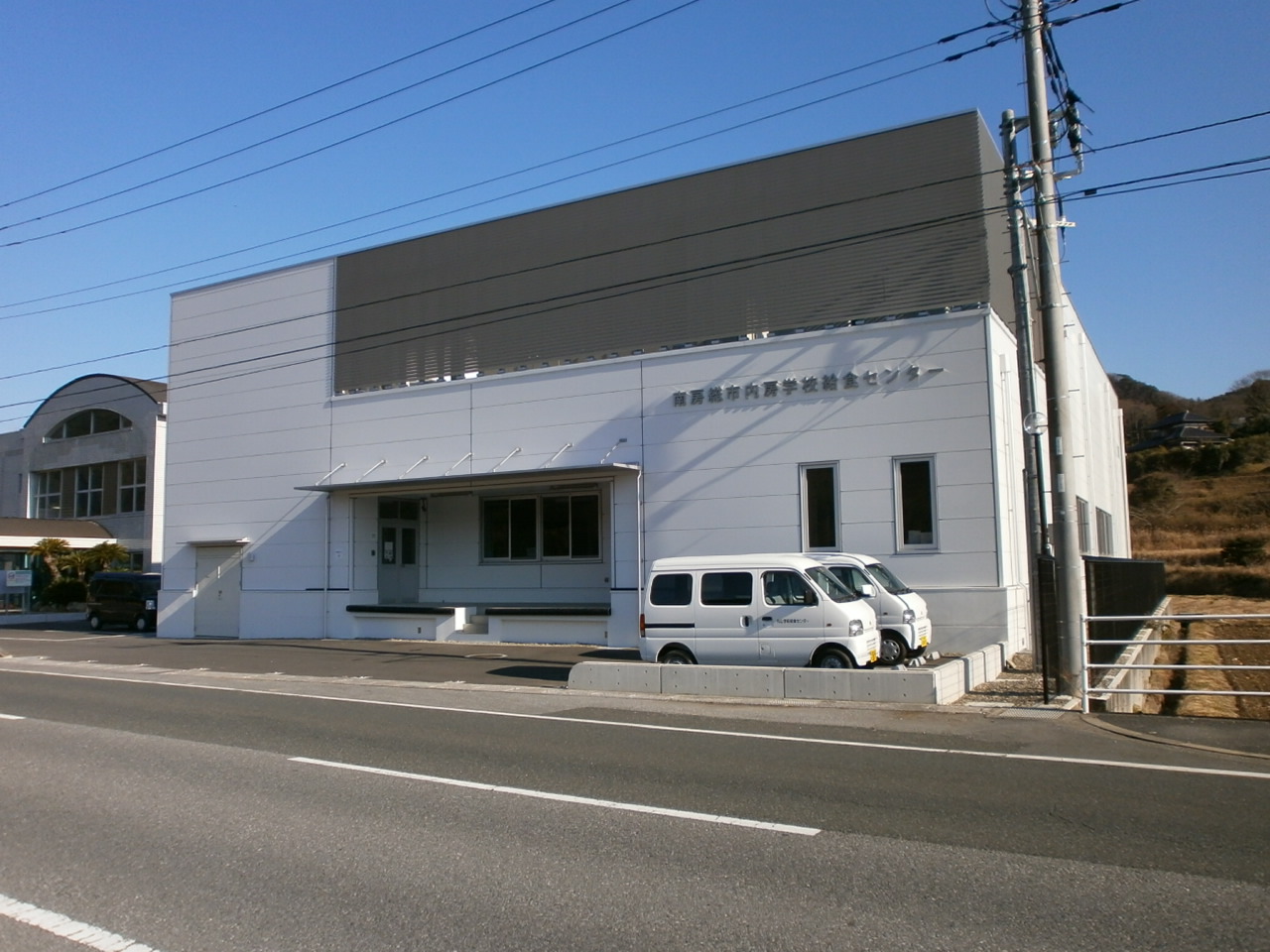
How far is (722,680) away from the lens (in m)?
13.6

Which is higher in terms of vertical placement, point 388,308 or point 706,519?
point 388,308

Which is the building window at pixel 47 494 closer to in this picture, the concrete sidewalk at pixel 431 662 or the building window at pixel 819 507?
the concrete sidewalk at pixel 431 662

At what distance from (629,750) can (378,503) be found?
60.4ft

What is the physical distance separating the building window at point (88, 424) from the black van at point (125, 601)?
1604cm

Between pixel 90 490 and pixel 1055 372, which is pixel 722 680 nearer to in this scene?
pixel 1055 372

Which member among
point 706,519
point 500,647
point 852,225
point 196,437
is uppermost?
point 852,225

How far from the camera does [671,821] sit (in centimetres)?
684

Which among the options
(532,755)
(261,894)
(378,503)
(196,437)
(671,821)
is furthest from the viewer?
(196,437)

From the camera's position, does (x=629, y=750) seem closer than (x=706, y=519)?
Yes

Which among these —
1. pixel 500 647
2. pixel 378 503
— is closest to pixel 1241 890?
pixel 500 647

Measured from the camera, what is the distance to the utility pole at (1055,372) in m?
12.6

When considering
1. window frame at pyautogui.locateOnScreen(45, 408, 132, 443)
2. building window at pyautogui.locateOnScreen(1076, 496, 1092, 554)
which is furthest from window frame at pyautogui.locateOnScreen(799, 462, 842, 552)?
window frame at pyautogui.locateOnScreen(45, 408, 132, 443)

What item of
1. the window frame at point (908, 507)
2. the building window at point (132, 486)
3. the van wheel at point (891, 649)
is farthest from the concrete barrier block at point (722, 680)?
the building window at point (132, 486)

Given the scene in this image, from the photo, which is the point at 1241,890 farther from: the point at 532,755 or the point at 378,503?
the point at 378,503
